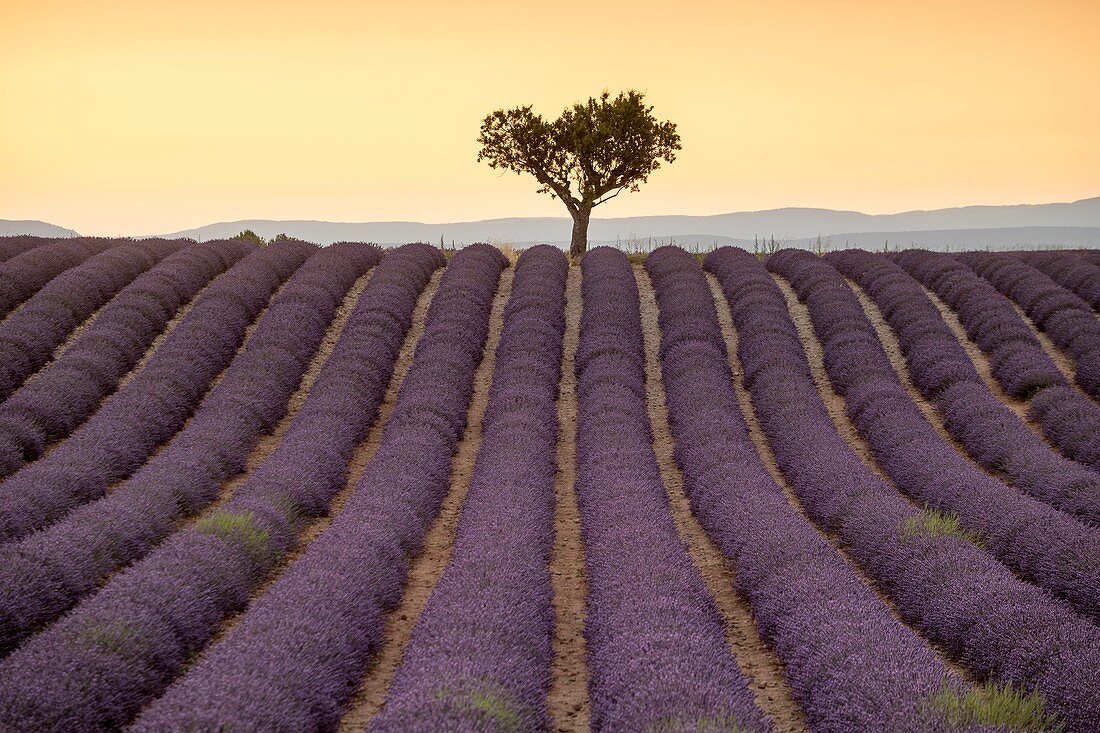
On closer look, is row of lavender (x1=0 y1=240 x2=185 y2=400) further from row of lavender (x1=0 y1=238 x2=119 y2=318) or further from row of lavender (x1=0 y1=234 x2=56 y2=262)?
row of lavender (x1=0 y1=234 x2=56 y2=262)

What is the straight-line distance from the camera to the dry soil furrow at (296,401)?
1039cm

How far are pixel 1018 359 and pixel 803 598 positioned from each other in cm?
1053

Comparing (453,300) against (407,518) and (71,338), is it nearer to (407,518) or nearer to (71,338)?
(71,338)

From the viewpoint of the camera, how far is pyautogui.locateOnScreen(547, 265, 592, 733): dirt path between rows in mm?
5988

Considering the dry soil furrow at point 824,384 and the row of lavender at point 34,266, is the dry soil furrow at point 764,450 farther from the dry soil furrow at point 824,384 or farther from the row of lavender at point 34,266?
the row of lavender at point 34,266

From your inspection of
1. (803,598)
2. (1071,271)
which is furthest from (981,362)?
(803,598)

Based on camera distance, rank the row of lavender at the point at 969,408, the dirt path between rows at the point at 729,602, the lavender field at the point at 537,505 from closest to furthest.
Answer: the lavender field at the point at 537,505 < the dirt path between rows at the point at 729,602 < the row of lavender at the point at 969,408

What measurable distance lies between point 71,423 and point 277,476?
13.2ft

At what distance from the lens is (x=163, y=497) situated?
899cm

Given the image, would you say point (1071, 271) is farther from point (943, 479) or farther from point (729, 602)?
point (729, 602)

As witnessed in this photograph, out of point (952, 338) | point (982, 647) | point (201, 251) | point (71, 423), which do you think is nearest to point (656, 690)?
point (982, 647)

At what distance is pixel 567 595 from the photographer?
7992 mm

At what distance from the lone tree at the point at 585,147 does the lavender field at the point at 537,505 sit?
7.51 meters

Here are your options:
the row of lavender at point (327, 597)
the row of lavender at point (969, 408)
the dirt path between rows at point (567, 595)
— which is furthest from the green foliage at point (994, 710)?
the row of lavender at point (969, 408)
